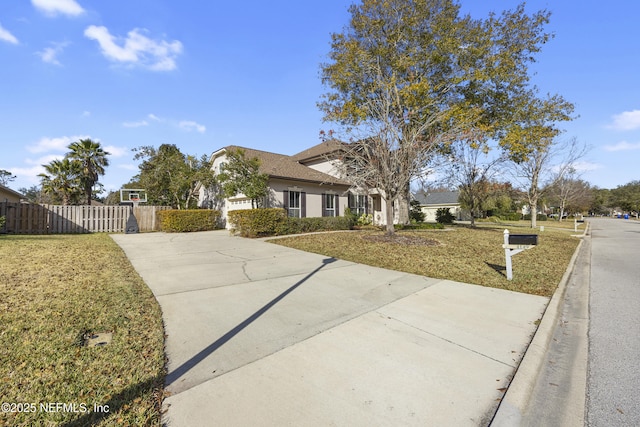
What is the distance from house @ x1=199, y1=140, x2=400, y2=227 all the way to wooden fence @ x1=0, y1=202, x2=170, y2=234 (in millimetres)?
4380

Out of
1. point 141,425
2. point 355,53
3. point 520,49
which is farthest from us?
point 520,49

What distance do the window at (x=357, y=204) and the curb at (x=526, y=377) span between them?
16471 mm

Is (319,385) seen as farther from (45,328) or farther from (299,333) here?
(45,328)

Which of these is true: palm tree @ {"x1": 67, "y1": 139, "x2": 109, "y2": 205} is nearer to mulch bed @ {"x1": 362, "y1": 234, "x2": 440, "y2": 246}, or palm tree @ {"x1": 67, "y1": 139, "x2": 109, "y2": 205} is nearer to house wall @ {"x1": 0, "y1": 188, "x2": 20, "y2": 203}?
house wall @ {"x1": 0, "y1": 188, "x2": 20, "y2": 203}

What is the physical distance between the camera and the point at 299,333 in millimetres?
3354

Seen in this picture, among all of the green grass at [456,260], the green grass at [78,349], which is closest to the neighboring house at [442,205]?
the green grass at [456,260]

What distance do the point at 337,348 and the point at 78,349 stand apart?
106 inches

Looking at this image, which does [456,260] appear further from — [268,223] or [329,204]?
[329,204]

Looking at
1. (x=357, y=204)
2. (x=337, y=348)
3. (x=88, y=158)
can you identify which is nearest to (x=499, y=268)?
(x=337, y=348)

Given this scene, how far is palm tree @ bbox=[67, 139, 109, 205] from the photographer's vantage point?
2253 centimetres

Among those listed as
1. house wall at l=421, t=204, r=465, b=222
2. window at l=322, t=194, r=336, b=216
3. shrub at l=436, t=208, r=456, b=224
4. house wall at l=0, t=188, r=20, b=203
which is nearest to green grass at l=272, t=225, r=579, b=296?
window at l=322, t=194, r=336, b=216

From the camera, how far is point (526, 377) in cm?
260

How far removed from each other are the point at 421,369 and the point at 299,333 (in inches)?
56.5

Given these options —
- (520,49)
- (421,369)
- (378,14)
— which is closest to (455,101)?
(520,49)
